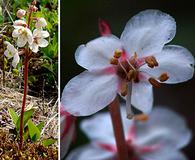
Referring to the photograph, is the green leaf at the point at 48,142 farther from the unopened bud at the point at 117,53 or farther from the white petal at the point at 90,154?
the unopened bud at the point at 117,53

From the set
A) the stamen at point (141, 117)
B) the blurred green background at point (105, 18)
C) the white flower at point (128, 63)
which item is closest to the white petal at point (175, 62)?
the white flower at point (128, 63)

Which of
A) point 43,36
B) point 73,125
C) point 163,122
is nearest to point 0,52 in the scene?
point 43,36

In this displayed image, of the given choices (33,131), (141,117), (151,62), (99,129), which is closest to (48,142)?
(33,131)

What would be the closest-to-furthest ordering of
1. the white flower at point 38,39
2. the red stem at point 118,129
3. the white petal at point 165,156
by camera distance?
the red stem at point 118,129 → the white petal at point 165,156 → the white flower at point 38,39

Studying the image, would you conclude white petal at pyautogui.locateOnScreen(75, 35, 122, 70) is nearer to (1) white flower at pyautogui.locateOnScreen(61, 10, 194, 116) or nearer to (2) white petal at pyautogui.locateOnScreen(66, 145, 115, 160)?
(1) white flower at pyautogui.locateOnScreen(61, 10, 194, 116)

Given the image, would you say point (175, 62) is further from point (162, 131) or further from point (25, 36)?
point (25, 36)

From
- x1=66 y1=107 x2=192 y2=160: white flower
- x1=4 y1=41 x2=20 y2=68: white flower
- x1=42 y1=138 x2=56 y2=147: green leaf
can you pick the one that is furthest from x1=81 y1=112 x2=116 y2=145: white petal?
x1=4 y1=41 x2=20 y2=68: white flower

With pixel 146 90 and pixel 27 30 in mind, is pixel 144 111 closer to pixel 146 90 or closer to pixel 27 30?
pixel 146 90

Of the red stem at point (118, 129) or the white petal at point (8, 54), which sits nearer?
the red stem at point (118, 129)
